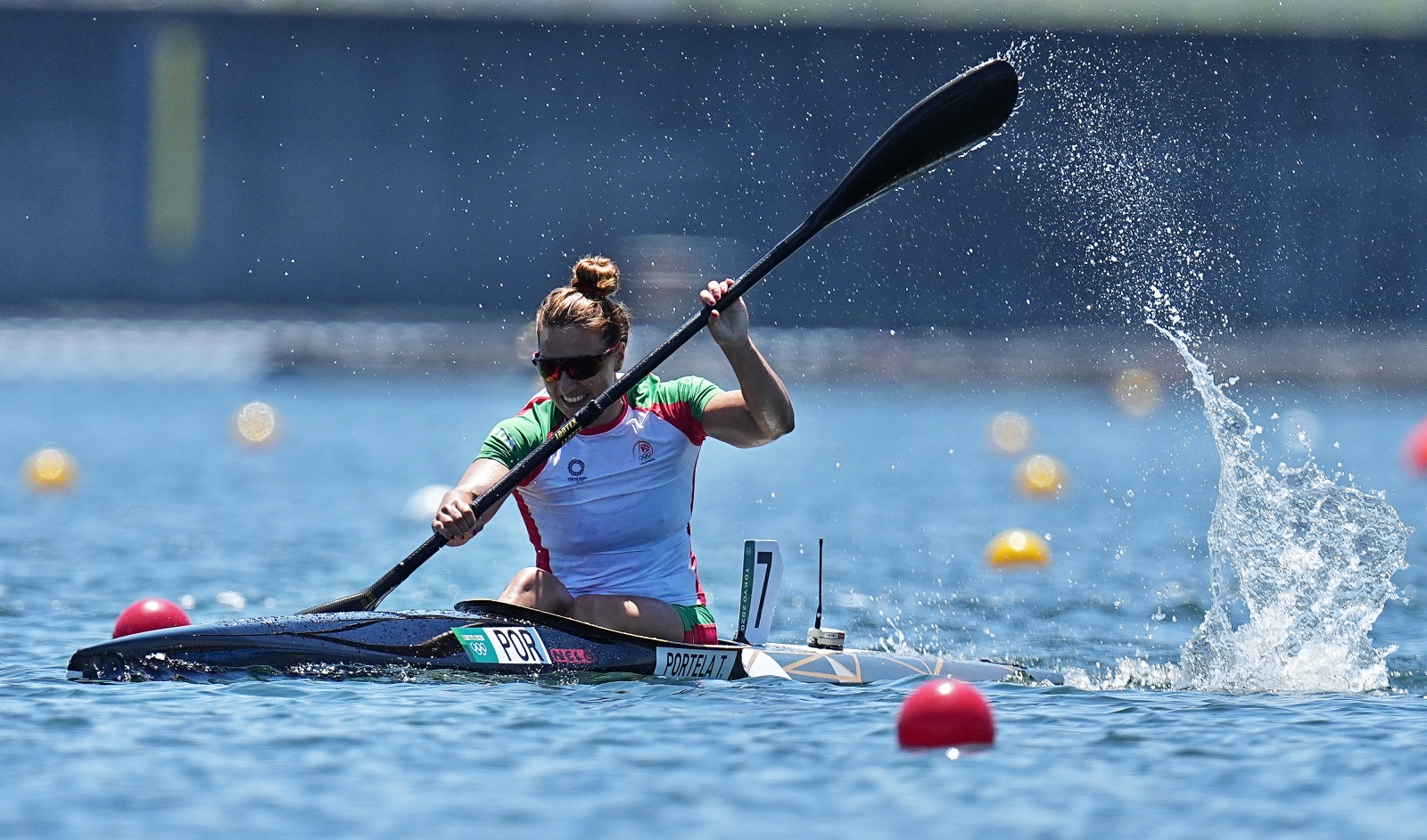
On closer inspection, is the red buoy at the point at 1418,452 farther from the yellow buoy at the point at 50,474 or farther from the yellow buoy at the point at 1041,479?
the yellow buoy at the point at 50,474

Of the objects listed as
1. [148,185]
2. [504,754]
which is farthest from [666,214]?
[504,754]

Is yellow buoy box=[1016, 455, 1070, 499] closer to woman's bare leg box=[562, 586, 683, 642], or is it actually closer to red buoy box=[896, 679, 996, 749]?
woman's bare leg box=[562, 586, 683, 642]

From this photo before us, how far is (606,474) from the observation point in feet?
21.6

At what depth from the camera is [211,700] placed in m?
6.08

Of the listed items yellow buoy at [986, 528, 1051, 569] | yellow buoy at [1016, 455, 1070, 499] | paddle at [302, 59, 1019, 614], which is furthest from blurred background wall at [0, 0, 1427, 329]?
paddle at [302, 59, 1019, 614]

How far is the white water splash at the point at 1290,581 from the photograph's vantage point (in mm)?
7160

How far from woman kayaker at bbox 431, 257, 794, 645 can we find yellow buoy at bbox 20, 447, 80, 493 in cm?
941

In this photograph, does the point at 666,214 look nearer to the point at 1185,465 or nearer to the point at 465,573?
the point at 1185,465

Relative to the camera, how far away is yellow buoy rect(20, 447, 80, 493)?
14.9 metres

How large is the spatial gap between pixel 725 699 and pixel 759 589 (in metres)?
0.79

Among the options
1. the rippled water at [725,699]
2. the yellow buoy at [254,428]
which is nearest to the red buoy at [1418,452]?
the rippled water at [725,699]

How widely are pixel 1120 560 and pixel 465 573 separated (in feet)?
13.9

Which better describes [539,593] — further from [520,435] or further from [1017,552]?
[1017,552]

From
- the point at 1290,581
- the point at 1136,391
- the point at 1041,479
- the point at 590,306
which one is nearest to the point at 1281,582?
the point at 1290,581
